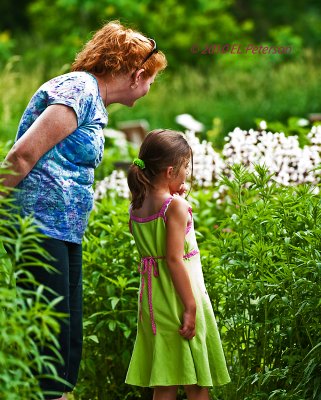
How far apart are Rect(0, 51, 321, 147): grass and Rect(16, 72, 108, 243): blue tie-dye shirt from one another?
1052cm

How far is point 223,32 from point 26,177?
1916cm

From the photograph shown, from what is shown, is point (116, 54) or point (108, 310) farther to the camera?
point (108, 310)

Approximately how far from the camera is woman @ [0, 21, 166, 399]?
3.59 m

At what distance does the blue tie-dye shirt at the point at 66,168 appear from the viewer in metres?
3.64

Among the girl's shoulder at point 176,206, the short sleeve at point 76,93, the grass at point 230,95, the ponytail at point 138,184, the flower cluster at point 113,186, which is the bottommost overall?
the girl's shoulder at point 176,206

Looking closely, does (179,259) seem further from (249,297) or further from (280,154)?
(280,154)

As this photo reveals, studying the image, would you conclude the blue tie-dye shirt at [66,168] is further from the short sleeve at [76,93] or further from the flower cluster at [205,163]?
the flower cluster at [205,163]

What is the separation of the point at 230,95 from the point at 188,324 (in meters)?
15.3

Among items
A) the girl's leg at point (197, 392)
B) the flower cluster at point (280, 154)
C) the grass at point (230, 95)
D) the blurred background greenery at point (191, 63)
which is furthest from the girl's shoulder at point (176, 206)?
the grass at point (230, 95)

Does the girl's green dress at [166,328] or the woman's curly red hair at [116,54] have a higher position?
the woman's curly red hair at [116,54]

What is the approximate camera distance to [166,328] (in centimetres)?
388

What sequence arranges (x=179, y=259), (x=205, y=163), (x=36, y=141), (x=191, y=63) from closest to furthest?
(x=36, y=141), (x=179, y=259), (x=205, y=163), (x=191, y=63)

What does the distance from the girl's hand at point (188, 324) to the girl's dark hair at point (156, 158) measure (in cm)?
51

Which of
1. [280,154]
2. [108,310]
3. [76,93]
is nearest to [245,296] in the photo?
[108,310]
